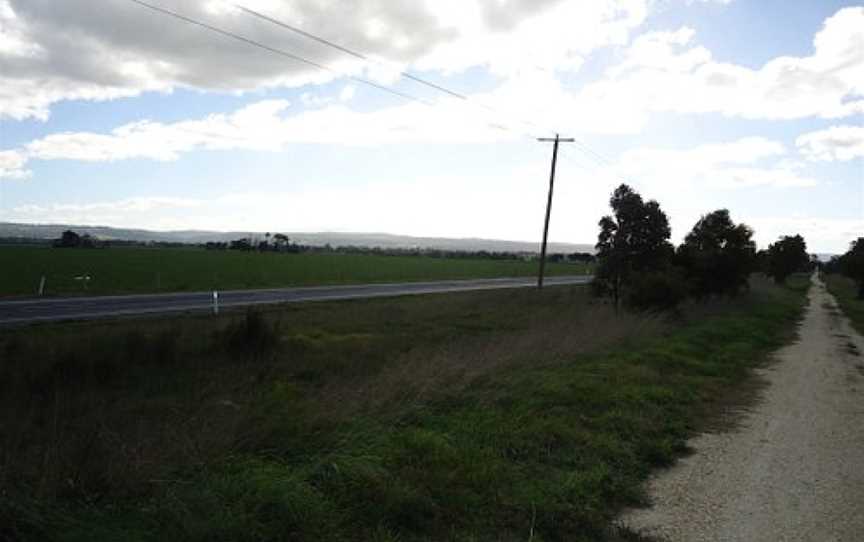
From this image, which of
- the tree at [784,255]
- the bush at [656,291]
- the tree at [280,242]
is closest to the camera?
the bush at [656,291]

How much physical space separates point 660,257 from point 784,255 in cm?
6367

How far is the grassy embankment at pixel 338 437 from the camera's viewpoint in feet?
14.9

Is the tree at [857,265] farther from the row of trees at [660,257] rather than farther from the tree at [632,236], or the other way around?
the tree at [632,236]

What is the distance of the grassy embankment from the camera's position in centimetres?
454

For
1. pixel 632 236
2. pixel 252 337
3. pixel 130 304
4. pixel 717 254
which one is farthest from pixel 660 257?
pixel 130 304

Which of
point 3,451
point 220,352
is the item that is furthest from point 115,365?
point 3,451

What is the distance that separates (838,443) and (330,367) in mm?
9327

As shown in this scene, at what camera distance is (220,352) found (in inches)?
595

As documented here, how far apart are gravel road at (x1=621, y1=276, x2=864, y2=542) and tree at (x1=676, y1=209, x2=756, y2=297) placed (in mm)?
23682

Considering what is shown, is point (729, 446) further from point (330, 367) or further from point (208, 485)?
point (330, 367)

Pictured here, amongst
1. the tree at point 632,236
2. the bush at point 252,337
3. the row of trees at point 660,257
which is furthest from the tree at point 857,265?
the bush at point 252,337

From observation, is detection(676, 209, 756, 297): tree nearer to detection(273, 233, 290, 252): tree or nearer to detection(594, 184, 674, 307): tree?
detection(594, 184, 674, 307): tree

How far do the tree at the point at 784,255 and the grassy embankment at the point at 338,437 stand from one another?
244 ft

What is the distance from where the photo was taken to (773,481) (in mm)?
6488
